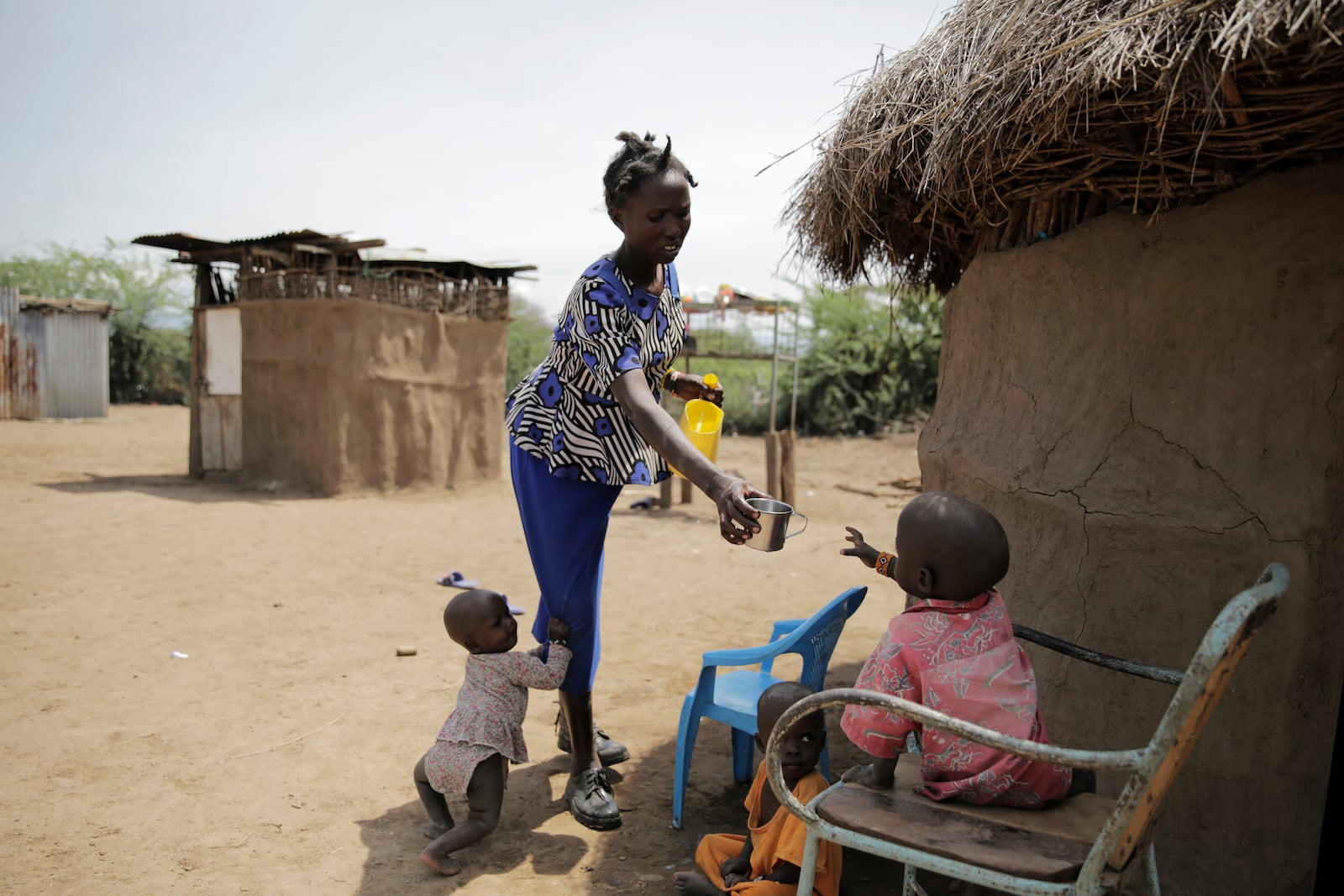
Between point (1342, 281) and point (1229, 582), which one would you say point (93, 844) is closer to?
point (1229, 582)

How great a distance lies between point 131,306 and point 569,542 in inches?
1028

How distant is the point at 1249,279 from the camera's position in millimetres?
2289

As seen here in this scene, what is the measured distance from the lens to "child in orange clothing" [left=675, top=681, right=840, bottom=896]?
2311 millimetres

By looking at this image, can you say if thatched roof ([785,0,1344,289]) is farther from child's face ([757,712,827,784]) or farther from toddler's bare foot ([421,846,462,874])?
toddler's bare foot ([421,846,462,874])

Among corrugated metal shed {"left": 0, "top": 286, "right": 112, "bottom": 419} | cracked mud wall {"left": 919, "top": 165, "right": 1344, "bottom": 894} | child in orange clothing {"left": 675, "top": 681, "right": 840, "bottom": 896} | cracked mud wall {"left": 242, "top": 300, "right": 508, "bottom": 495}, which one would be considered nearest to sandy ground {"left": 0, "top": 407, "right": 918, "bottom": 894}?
child in orange clothing {"left": 675, "top": 681, "right": 840, "bottom": 896}

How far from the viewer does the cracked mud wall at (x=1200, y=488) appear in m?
2.18

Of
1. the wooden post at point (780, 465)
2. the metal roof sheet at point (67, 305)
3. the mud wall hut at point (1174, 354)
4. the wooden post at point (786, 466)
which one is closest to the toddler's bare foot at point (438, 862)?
the mud wall hut at point (1174, 354)

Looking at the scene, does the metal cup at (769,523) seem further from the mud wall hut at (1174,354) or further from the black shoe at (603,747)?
the black shoe at (603,747)

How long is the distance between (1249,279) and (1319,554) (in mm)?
689

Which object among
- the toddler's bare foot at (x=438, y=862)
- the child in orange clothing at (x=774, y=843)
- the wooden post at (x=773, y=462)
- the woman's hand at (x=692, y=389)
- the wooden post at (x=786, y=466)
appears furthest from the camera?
the wooden post at (x=773, y=462)

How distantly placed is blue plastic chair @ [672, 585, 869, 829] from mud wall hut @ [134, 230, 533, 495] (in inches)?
302

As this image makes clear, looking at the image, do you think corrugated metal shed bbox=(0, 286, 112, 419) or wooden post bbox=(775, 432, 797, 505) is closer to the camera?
wooden post bbox=(775, 432, 797, 505)

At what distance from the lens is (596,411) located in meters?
2.86

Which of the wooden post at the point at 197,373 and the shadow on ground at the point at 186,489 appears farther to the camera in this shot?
the wooden post at the point at 197,373
